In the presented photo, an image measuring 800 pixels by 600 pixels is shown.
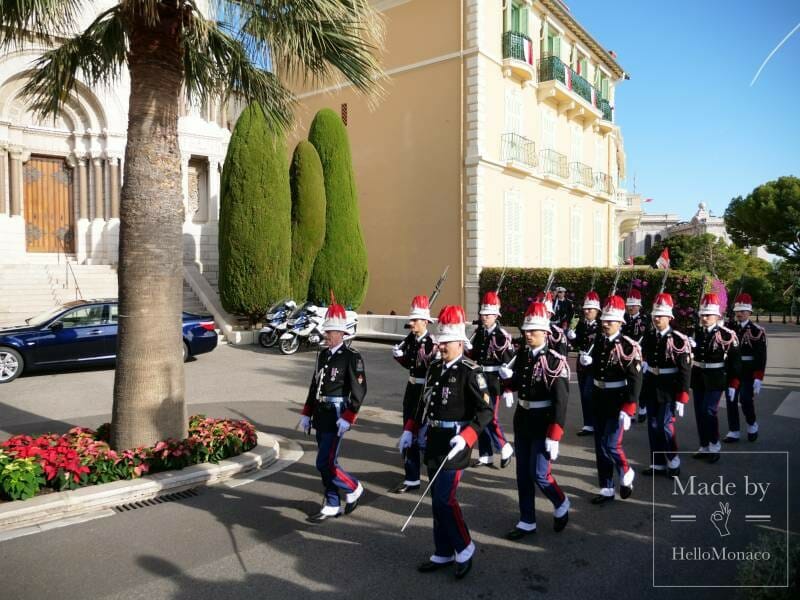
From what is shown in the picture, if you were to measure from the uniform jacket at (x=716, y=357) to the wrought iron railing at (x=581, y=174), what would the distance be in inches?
848

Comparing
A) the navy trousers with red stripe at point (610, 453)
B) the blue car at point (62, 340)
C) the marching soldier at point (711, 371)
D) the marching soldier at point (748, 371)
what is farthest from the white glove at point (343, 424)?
the blue car at point (62, 340)

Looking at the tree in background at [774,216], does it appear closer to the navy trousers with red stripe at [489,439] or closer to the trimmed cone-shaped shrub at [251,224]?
the trimmed cone-shaped shrub at [251,224]

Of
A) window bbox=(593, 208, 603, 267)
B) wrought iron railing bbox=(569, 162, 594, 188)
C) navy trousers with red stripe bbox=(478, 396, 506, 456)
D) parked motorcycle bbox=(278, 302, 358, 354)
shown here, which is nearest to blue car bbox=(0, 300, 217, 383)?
parked motorcycle bbox=(278, 302, 358, 354)

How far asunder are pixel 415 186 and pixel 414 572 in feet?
65.8

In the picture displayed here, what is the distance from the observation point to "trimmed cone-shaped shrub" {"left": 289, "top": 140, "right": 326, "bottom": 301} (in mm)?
20328

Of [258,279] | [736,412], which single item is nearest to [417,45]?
[258,279]

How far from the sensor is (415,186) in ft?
77.8

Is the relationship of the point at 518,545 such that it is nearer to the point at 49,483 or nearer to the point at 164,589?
the point at 164,589

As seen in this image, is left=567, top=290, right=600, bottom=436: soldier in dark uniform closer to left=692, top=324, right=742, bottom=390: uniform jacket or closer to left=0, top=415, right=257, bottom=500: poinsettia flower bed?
left=692, top=324, right=742, bottom=390: uniform jacket

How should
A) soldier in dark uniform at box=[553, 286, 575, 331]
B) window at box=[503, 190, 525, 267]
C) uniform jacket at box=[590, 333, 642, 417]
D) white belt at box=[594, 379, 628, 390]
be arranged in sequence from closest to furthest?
uniform jacket at box=[590, 333, 642, 417], white belt at box=[594, 379, 628, 390], soldier in dark uniform at box=[553, 286, 575, 331], window at box=[503, 190, 525, 267]

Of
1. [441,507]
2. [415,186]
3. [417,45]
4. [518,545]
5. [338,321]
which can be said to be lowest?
[518,545]

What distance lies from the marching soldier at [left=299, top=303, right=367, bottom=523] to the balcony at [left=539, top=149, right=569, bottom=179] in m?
21.6

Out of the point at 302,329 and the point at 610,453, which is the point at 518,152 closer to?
the point at 302,329

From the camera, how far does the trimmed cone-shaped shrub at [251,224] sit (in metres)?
18.8
